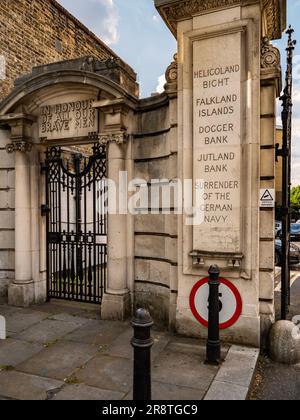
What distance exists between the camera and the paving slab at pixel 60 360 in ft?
13.5

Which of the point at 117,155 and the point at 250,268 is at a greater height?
the point at 117,155

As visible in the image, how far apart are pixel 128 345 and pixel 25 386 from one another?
61.6 inches

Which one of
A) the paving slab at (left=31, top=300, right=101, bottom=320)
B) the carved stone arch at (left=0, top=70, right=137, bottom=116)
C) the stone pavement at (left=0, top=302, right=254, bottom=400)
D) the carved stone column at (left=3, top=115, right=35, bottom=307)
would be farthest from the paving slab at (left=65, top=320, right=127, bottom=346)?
the carved stone arch at (left=0, top=70, right=137, bottom=116)

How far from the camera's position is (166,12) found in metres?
5.43

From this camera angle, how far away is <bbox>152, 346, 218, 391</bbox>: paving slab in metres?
3.87

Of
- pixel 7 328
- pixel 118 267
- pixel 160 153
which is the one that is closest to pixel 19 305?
pixel 7 328

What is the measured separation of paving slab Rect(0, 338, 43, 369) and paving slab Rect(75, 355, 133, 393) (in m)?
0.89

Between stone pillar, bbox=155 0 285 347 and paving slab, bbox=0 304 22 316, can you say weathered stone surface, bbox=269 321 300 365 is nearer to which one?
stone pillar, bbox=155 0 285 347

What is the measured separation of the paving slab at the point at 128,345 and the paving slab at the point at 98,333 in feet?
0.39

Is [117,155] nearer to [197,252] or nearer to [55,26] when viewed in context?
[197,252]

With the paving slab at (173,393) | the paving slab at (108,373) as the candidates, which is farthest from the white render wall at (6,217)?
the paving slab at (173,393)

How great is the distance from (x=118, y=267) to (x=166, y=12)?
428cm

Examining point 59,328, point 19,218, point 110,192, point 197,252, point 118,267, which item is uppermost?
point 110,192

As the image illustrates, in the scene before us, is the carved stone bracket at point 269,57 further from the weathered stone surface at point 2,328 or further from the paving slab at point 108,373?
the weathered stone surface at point 2,328
